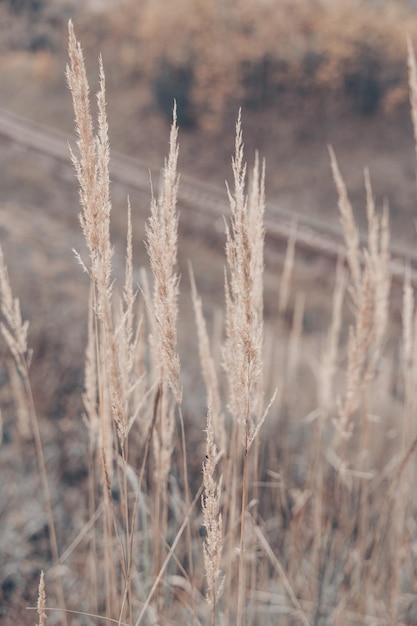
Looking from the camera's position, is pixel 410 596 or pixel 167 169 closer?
pixel 167 169

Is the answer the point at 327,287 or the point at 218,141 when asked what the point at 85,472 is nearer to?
the point at 327,287

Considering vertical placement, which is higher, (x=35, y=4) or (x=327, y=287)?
(x=35, y=4)

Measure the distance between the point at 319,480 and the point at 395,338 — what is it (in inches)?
262

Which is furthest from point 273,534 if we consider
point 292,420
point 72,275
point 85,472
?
point 72,275

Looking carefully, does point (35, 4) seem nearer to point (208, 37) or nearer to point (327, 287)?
point (208, 37)

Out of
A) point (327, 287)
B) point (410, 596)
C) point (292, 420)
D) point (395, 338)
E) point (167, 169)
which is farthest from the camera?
point (327, 287)

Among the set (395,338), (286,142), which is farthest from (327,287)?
(286,142)

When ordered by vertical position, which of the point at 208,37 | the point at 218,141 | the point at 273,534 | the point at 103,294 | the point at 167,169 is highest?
the point at 208,37

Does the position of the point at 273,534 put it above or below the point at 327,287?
below

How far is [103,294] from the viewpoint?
1.22 meters

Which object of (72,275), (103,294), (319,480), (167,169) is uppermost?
(72,275)

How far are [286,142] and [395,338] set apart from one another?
737 centimetres

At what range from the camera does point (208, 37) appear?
15.8 metres

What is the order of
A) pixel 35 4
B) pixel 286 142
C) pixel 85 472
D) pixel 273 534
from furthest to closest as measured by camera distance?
pixel 35 4
pixel 286 142
pixel 85 472
pixel 273 534
